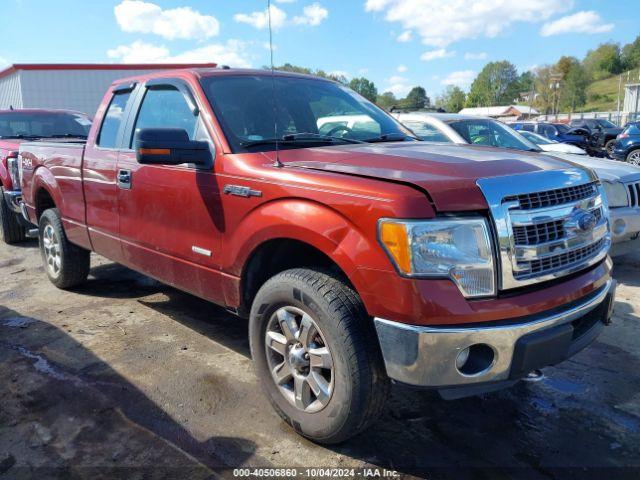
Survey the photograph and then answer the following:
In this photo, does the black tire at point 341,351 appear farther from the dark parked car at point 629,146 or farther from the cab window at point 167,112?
the dark parked car at point 629,146

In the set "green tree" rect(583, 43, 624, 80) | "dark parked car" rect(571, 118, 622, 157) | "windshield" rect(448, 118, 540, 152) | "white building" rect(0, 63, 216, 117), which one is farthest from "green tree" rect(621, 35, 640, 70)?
"windshield" rect(448, 118, 540, 152)

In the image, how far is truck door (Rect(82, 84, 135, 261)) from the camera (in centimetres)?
416

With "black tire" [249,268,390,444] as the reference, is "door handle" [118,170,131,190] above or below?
above

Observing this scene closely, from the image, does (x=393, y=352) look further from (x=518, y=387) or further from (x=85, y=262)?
(x=85, y=262)

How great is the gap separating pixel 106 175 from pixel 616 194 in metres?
4.88

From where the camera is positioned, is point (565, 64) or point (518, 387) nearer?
point (518, 387)

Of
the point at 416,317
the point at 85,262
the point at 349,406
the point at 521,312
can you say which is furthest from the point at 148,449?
the point at 85,262

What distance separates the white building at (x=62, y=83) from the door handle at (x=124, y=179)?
25078 millimetres

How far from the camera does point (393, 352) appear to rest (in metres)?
2.29

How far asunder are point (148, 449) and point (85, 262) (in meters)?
3.06

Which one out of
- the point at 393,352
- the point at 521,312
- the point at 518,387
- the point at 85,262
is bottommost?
the point at 518,387

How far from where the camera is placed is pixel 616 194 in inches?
216

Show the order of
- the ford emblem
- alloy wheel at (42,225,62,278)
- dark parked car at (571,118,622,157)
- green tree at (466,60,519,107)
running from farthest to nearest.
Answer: green tree at (466,60,519,107) → dark parked car at (571,118,622,157) → alloy wheel at (42,225,62,278) → the ford emblem

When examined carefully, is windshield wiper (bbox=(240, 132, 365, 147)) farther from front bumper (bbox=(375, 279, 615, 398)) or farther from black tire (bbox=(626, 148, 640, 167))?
Answer: black tire (bbox=(626, 148, 640, 167))
